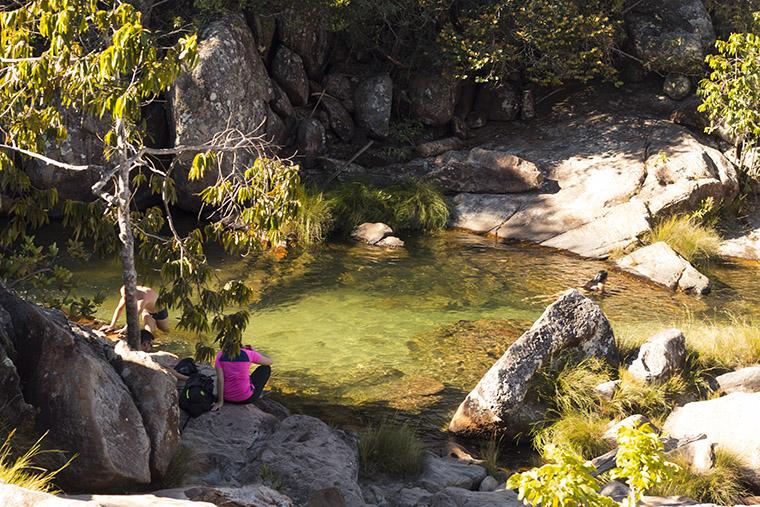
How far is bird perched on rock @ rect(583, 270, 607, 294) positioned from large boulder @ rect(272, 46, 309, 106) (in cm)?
868

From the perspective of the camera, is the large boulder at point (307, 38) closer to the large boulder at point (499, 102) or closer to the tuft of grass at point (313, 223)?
the large boulder at point (499, 102)

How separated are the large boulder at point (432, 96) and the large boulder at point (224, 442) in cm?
1373

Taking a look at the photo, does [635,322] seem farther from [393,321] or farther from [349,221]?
[349,221]

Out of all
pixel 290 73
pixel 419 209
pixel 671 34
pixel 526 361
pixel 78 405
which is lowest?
pixel 526 361

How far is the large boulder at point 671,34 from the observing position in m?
20.2

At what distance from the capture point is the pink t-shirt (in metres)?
8.30

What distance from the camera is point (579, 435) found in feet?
29.6

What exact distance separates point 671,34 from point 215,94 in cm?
1150

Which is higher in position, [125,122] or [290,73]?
[290,73]

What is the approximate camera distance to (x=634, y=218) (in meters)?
16.7

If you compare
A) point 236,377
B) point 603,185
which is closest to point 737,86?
point 603,185

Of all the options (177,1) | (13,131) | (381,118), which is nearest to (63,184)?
(177,1)

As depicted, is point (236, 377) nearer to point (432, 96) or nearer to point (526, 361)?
point (526, 361)

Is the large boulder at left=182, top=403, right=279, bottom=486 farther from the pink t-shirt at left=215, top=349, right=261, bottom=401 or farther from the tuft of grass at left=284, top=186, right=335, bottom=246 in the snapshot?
the tuft of grass at left=284, top=186, right=335, bottom=246
